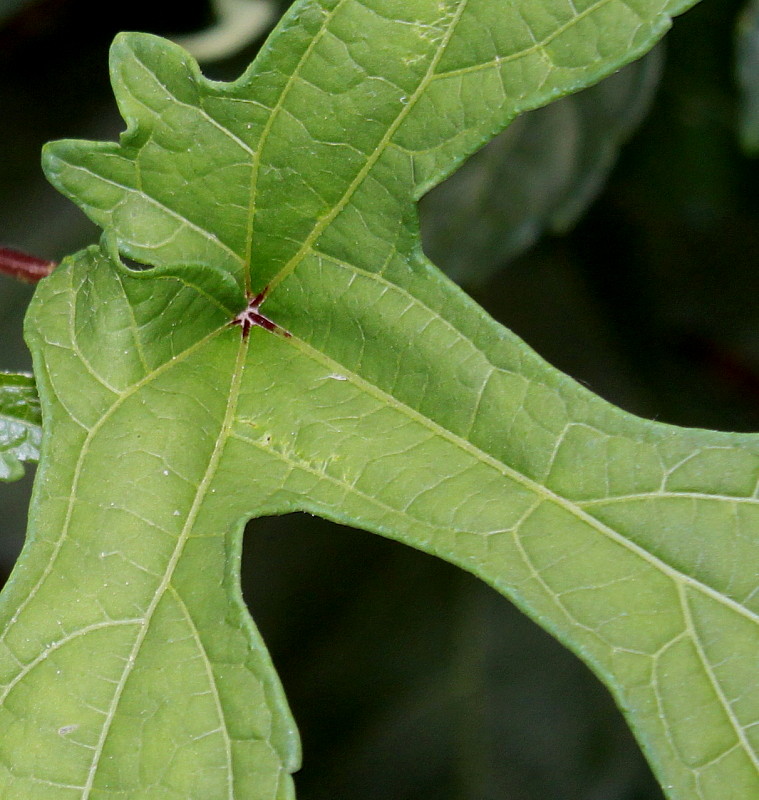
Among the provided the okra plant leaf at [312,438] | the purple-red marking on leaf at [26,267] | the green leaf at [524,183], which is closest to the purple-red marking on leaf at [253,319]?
the okra plant leaf at [312,438]

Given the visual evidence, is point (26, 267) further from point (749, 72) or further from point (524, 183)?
point (749, 72)

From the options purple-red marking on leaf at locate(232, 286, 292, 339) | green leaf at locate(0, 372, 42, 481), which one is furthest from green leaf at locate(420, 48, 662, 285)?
green leaf at locate(0, 372, 42, 481)

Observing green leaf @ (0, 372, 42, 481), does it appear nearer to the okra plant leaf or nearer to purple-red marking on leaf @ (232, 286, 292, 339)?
the okra plant leaf

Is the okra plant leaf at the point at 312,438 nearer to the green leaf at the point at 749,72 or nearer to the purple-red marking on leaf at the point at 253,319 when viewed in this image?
the purple-red marking on leaf at the point at 253,319

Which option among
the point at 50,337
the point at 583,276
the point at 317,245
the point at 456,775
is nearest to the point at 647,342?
the point at 583,276

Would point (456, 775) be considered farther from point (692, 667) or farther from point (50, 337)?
point (50, 337)

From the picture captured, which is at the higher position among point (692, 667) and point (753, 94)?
point (753, 94)

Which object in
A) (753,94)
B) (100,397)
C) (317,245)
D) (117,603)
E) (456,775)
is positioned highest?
(753,94)
